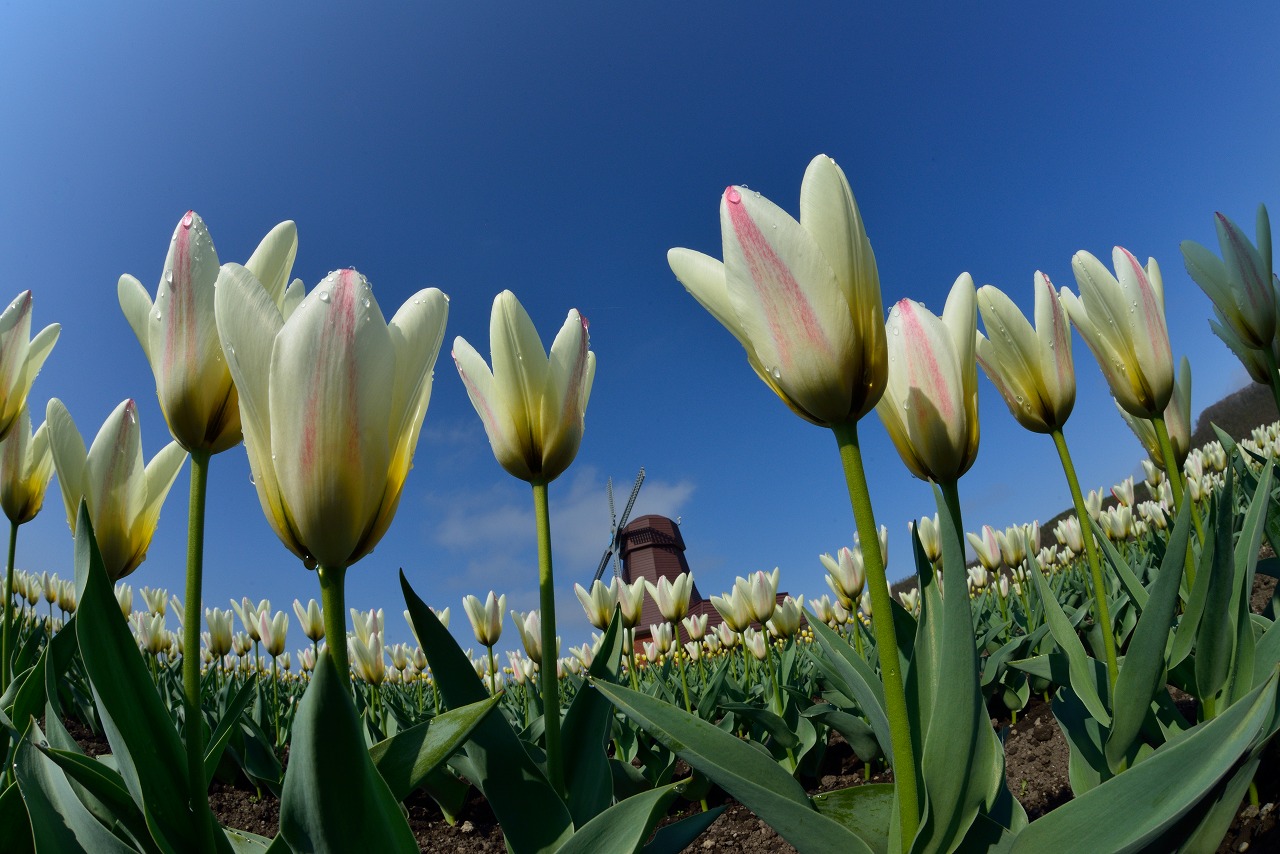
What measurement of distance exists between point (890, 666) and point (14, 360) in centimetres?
252

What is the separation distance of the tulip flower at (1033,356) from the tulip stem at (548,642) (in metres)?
1.16

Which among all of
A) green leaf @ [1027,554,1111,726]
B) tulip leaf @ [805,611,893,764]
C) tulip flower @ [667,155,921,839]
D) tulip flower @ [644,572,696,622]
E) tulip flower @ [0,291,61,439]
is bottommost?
green leaf @ [1027,554,1111,726]

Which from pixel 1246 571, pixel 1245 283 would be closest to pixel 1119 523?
pixel 1245 283

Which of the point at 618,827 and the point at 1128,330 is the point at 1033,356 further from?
the point at 618,827

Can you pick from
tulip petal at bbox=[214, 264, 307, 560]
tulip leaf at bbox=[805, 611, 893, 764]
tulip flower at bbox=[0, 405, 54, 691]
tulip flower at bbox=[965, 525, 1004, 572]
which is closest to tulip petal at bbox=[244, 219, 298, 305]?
tulip petal at bbox=[214, 264, 307, 560]

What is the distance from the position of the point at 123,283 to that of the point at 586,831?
Result: 1.26m

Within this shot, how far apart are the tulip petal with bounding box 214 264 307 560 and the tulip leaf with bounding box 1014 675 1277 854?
3.63 feet

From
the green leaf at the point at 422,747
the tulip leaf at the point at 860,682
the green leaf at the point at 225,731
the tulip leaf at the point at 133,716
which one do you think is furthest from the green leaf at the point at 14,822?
the tulip leaf at the point at 860,682

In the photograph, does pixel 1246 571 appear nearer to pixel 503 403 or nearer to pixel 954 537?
pixel 954 537

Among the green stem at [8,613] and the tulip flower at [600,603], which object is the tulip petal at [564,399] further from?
the tulip flower at [600,603]

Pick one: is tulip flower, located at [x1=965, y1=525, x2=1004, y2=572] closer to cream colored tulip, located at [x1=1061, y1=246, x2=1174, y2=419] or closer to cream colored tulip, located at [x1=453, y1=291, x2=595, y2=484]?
cream colored tulip, located at [x1=1061, y1=246, x2=1174, y2=419]

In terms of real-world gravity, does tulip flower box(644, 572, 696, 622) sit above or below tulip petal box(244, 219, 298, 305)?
below

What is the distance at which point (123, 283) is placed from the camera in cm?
136

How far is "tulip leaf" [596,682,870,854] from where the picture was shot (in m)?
1.00
